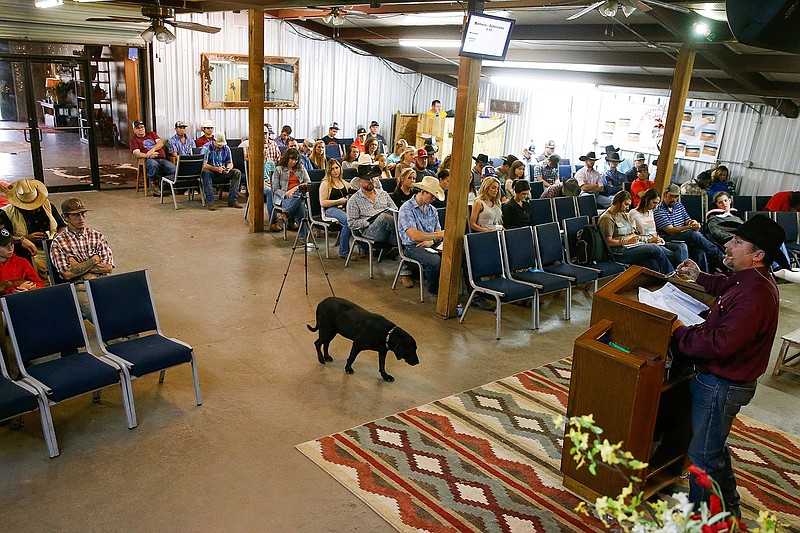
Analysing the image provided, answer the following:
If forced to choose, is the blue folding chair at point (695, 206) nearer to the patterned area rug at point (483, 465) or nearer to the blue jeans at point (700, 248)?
the blue jeans at point (700, 248)

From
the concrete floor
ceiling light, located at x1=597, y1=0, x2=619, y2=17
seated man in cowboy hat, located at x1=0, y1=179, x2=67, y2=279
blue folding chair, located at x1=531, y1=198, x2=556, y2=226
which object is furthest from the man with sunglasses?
ceiling light, located at x1=597, y1=0, x2=619, y2=17

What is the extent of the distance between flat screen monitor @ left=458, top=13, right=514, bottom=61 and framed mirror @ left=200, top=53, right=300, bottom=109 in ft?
22.8

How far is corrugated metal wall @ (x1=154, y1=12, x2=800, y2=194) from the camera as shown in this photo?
1175cm

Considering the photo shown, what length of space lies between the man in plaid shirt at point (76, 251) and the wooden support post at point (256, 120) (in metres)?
4.01

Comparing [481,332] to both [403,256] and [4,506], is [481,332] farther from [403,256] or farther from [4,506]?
[4,506]

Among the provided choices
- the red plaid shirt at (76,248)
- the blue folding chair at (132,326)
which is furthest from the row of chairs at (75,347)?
the red plaid shirt at (76,248)

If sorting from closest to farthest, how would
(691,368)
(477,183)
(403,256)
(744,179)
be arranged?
1. (691,368)
2. (403,256)
3. (477,183)
4. (744,179)

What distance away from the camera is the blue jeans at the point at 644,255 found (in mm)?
7301

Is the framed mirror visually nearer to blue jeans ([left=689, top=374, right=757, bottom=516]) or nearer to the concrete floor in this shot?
the concrete floor

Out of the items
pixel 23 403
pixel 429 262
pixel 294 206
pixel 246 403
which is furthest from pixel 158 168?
pixel 23 403

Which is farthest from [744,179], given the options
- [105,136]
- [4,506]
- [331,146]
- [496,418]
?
[105,136]

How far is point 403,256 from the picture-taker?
6.93 metres

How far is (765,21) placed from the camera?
254cm

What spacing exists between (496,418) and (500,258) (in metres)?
2.21
